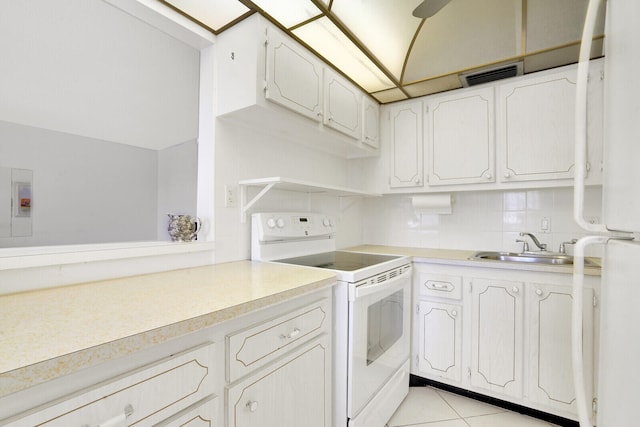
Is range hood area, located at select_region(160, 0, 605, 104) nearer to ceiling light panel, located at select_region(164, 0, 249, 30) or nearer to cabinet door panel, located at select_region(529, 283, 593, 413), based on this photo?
ceiling light panel, located at select_region(164, 0, 249, 30)

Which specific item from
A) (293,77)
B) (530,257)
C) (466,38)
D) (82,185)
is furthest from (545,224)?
(82,185)

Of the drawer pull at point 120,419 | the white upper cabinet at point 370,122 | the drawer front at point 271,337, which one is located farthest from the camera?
the white upper cabinet at point 370,122

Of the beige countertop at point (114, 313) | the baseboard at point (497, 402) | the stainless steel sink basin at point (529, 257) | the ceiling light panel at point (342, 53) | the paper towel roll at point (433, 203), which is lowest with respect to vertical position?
the baseboard at point (497, 402)

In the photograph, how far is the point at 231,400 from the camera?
2.78 feet

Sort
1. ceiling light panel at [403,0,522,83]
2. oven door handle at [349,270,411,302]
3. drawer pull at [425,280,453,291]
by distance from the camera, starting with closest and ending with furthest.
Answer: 1. oven door handle at [349,270,411,302]
2. ceiling light panel at [403,0,522,83]
3. drawer pull at [425,280,453,291]

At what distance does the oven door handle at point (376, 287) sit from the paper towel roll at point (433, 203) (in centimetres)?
76

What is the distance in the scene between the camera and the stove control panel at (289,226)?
5.42ft

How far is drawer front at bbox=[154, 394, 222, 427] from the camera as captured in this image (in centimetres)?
71

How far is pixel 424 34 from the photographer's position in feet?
6.07

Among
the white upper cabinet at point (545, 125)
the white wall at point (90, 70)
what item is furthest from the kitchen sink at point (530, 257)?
→ the white wall at point (90, 70)

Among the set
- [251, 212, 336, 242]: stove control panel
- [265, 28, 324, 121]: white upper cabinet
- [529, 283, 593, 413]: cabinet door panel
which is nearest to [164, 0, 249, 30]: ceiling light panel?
[265, 28, 324, 121]: white upper cabinet

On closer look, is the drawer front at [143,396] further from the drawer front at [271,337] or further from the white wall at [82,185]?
the white wall at [82,185]

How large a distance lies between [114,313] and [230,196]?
0.91 meters

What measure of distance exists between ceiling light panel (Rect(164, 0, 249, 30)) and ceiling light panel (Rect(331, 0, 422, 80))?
1.56 ft
